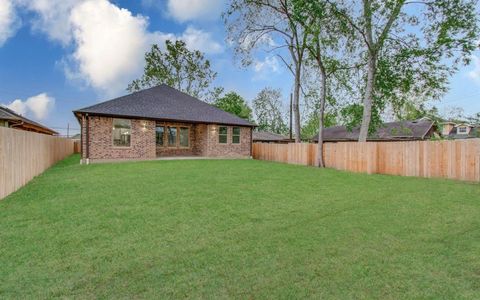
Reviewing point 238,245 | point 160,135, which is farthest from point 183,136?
point 238,245

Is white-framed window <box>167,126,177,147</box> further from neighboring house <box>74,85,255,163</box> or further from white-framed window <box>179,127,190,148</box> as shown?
white-framed window <box>179,127,190,148</box>

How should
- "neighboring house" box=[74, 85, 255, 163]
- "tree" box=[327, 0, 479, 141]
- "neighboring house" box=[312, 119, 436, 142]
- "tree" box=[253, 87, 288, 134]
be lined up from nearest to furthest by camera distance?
"tree" box=[327, 0, 479, 141]
"neighboring house" box=[74, 85, 255, 163]
"neighboring house" box=[312, 119, 436, 142]
"tree" box=[253, 87, 288, 134]

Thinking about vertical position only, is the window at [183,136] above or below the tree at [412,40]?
below

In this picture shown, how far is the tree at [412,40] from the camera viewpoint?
11.9 m

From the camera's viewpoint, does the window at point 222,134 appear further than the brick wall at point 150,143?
Yes

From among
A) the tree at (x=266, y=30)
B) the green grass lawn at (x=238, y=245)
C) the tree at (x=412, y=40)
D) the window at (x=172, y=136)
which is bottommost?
the green grass lawn at (x=238, y=245)

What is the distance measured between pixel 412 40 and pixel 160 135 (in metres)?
14.6

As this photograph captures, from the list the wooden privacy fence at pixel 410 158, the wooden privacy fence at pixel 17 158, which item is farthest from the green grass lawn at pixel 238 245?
the wooden privacy fence at pixel 410 158

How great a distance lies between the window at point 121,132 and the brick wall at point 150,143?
0.57ft

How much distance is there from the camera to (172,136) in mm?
18453

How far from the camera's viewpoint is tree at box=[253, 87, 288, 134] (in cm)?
4584

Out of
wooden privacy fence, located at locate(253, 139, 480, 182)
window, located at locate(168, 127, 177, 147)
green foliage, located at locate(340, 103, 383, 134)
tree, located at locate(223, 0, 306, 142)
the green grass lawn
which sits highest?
tree, located at locate(223, 0, 306, 142)

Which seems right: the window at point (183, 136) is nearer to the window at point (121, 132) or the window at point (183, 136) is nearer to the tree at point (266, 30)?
the window at point (121, 132)

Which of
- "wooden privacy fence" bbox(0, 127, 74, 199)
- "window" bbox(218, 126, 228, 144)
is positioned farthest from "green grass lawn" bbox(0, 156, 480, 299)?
"window" bbox(218, 126, 228, 144)
